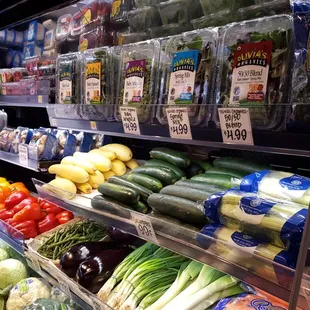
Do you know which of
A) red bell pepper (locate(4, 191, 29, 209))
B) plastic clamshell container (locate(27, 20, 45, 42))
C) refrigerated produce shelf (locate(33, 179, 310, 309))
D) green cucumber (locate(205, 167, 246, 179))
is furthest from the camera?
plastic clamshell container (locate(27, 20, 45, 42))

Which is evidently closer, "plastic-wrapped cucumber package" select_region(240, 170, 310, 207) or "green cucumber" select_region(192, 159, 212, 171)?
"plastic-wrapped cucumber package" select_region(240, 170, 310, 207)

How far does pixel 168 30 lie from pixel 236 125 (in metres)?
0.72

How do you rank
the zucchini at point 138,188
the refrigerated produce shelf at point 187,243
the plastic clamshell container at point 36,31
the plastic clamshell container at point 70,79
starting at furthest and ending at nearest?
the plastic clamshell container at point 36,31
the plastic clamshell container at point 70,79
the zucchini at point 138,188
the refrigerated produce shelf at point 187,243

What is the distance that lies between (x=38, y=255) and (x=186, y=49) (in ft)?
4.00

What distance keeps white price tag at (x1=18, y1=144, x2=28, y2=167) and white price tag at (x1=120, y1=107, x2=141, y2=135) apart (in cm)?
116

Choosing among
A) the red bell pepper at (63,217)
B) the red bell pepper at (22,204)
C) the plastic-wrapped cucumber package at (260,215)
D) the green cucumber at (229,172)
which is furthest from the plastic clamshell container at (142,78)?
the red bell pepper at (22,204)

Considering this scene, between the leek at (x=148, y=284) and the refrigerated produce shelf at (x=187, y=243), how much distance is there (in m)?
0.27

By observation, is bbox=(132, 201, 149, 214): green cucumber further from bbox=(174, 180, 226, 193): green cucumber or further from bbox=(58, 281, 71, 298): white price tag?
bbox=(58, 281, 71, 298): white price tag

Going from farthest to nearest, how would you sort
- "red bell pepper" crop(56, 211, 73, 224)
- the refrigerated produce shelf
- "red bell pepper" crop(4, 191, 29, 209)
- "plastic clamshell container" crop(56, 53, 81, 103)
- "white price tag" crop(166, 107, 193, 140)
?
"red bell pepper" crop(4, 191, 29, 209) → "red bell pepper" crop(56, 211, 73, 224) → "plastic clamshell container" crop(56, 53, 81, 103) → "white price tag" crop(166, 107, 193, 140) → the refrigerated produce shelf

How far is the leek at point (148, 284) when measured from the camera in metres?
1.35

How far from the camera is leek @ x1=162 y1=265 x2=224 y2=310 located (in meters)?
1.27

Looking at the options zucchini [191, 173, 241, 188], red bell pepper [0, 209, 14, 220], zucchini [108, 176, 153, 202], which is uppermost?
zucchini [191, 173, 241, 188]

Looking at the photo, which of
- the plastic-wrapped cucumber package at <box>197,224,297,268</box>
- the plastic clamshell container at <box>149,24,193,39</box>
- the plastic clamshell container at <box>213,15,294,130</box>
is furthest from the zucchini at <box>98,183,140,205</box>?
the plastic clamshell container at <box>149,24,193,39</box>

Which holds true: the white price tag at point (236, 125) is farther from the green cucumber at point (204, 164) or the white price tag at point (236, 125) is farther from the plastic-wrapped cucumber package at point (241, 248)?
the green cucumber at point (204, 164)
